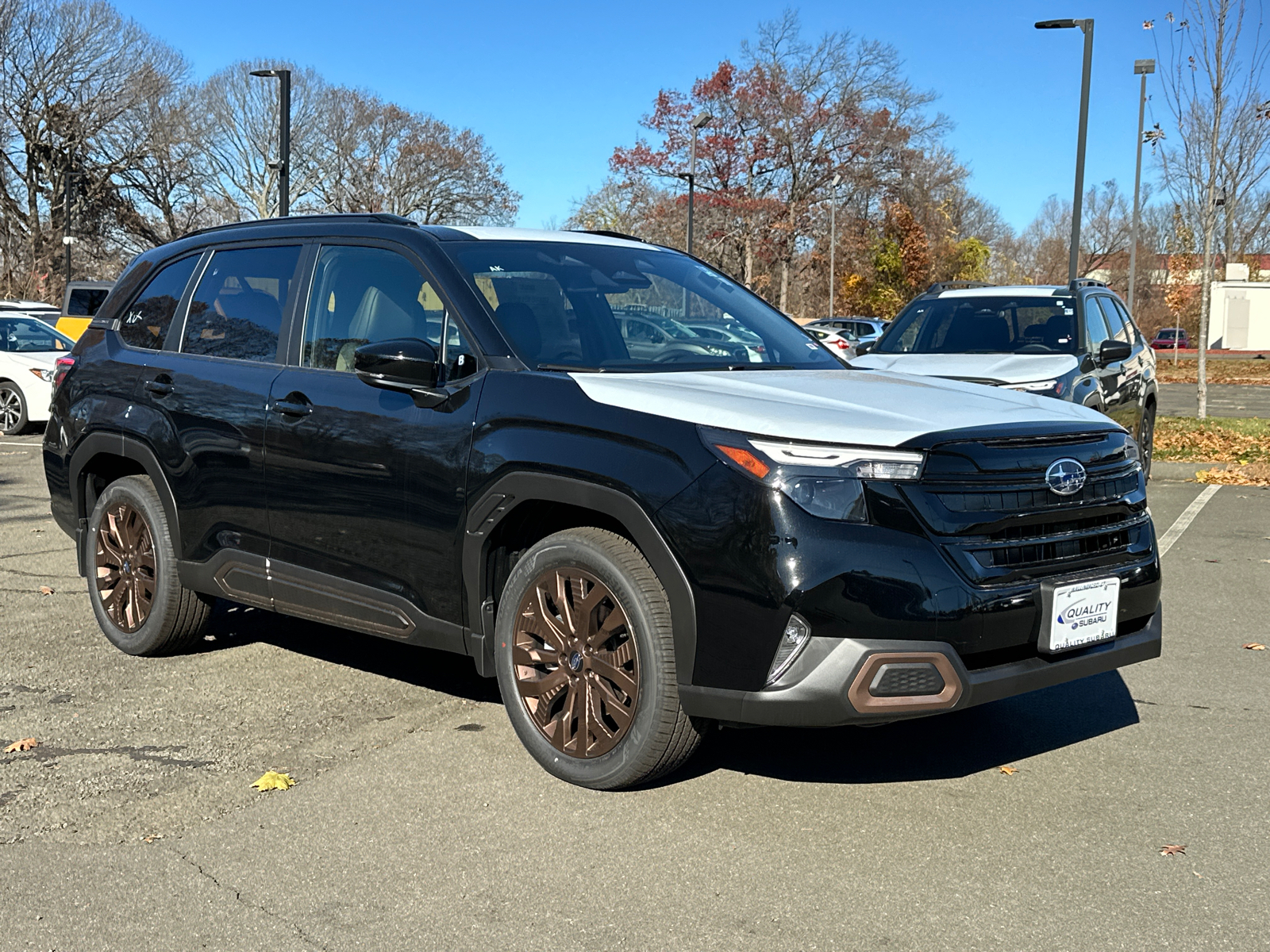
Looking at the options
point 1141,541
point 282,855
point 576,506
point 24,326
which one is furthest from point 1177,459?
point 24,326

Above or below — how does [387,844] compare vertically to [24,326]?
below

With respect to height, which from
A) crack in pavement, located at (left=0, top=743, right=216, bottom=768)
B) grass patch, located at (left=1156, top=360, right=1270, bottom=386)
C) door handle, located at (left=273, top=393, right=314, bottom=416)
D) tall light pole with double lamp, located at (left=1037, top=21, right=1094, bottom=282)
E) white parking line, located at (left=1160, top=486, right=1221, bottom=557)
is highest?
tall light pole with double lamp, located at (left=1037, top=21, right=1094, bottom=282)

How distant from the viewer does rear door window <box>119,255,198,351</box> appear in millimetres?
5805

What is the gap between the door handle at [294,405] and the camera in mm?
4852

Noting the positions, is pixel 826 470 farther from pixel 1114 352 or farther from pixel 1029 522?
pixel 1114 352

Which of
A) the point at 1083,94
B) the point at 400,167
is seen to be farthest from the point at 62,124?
the point at 1083,94

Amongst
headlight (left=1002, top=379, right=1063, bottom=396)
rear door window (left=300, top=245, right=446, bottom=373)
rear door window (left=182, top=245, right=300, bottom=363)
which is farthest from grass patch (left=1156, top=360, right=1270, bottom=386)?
rear door window (left=300, top=245, right=446, bottom=373)

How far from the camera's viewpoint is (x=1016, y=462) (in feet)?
12.5

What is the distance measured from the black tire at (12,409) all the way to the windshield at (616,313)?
13.2 meters

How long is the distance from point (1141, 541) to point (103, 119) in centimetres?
5299

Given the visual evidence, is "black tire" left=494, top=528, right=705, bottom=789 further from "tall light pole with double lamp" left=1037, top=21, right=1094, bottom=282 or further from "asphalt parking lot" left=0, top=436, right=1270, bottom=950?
"tall light pole with double lamp" left=1037, top=21, right=1094, bottom=282

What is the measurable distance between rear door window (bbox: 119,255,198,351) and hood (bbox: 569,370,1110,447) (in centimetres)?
249

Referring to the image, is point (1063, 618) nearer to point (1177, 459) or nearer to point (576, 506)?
point (576, 506)

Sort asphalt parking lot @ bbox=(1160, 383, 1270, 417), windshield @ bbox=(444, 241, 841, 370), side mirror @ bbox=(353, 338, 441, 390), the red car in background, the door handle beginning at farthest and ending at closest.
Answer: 1. the red car in background
2. asphalt parking lot @ bbox=(1160, 383, 1270, 417)
3. the door handle
4. windshield @ bbox=(444, 241, 841, 370)
5. side mirror @ bbox=(353, 338, 441, 390)
